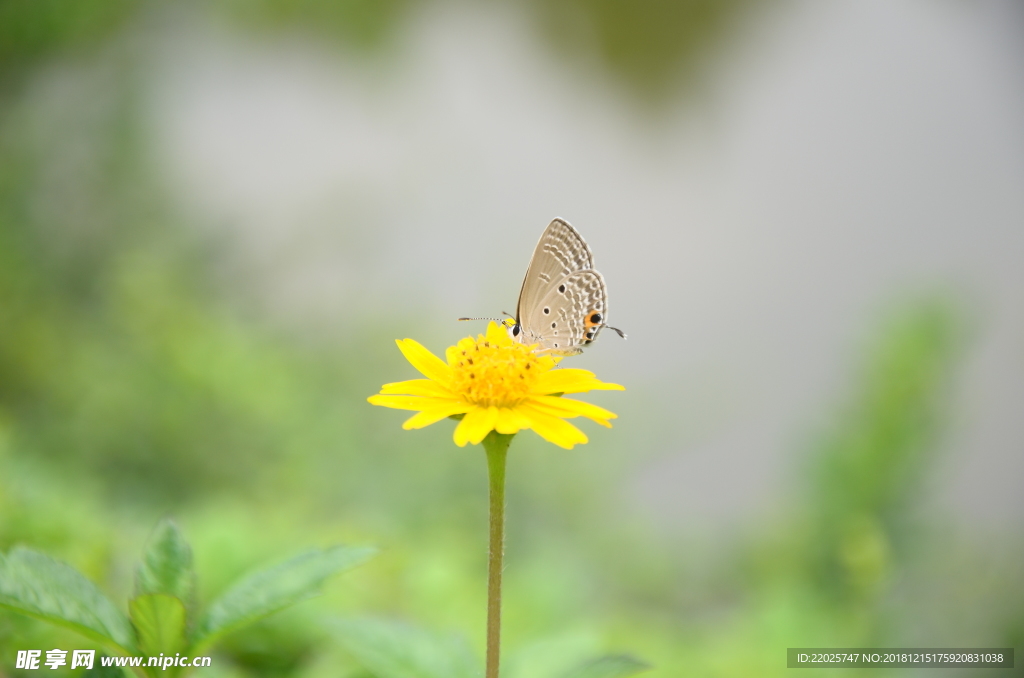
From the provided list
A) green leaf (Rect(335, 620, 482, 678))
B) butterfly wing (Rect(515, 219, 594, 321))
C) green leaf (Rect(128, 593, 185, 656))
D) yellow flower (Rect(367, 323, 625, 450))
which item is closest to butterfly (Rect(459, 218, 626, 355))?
butterfly wing (Rect(515, 219, 594, 321))

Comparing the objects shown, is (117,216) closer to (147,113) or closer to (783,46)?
(147,113)

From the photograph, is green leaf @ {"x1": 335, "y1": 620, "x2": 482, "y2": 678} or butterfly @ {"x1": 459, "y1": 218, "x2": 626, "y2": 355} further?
butterfly @ {"x1": 459, "y1": 218, "x2": 626, "y2": 355}

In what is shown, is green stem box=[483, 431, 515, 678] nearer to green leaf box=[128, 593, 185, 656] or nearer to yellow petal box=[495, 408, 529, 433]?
yellow petal box=[495, 408, 529, 433]

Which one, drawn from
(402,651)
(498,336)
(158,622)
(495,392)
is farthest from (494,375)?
(158,622)

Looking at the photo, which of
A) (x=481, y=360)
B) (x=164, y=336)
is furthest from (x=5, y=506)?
(x=164, y=336)

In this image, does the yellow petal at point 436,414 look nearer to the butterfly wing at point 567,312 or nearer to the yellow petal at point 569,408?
the yellow petal at point 569,408

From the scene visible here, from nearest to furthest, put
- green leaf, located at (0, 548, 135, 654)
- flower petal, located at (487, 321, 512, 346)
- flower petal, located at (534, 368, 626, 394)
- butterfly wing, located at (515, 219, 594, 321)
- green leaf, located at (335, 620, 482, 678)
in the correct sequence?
green leaf, located at (0, 548, 135, 654)
green leaf, located at (335, 620, 482, 678)
flower petal, located at (534, 368, 626, 394)
flower petal, located at (487, 321, 512, 346)
butterfly wing, located at (515, 219, 594, 321)

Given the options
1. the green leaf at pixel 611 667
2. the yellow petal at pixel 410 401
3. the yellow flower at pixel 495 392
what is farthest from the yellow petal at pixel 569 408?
the green leaf at pixel 611 667
